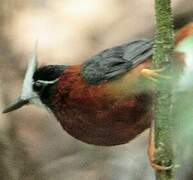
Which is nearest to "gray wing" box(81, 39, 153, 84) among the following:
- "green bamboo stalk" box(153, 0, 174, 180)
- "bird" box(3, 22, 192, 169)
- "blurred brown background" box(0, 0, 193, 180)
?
"bird" box(3, 22, 192, 169)

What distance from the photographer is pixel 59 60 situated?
3.82 meters

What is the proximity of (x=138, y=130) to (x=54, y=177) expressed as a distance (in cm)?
132

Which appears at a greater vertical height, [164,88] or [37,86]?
[164,88]

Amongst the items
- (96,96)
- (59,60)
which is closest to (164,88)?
(96,96)

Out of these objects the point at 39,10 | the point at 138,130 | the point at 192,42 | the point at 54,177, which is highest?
the point at 192,42

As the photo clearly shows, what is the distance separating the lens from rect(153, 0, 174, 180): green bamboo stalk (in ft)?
3.90

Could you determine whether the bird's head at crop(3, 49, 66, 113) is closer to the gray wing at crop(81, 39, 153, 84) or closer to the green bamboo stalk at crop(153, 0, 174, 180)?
the gray wing at crop(81, 39, 153, 84)

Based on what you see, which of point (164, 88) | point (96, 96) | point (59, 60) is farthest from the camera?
point (59, 60)

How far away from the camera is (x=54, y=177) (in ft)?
11.8

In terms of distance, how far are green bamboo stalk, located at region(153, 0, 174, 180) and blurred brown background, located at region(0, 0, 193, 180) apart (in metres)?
2.01

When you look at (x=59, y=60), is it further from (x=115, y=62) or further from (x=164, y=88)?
(x=164, y=88)

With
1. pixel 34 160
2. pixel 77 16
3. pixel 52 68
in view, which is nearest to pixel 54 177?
pixel 34 160

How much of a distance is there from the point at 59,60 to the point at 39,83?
55.1 inches

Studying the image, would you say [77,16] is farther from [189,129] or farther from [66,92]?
[189,129]
